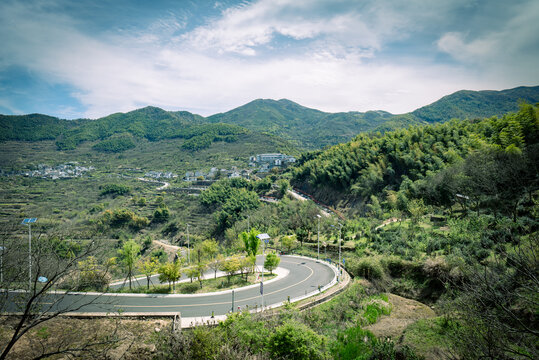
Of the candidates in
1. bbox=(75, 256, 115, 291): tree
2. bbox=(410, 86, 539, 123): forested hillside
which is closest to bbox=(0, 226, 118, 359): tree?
bbox=(75, 256, 115, 291): tree

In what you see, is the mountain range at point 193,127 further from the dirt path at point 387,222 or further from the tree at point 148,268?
the tree at point 148,268

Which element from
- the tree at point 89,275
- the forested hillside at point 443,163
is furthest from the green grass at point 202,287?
the forested hillside at point 443,163

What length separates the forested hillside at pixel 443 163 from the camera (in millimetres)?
24422

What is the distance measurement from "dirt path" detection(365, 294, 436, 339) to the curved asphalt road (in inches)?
212

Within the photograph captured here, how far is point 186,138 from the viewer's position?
6058 inches

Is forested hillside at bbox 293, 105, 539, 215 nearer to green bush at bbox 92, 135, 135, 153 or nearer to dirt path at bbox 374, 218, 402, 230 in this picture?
dirt path at bbox 374, 218, 402, 230

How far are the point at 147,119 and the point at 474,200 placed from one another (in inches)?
8238

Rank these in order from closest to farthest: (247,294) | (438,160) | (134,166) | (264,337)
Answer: (264,337) → (247,294) → (438,160) → (134,166)

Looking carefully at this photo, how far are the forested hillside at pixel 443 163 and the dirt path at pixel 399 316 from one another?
537 inches

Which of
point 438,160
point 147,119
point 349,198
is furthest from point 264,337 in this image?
→ point 147,119

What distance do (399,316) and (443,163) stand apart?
25.3 m

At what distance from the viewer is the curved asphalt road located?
52.1ft

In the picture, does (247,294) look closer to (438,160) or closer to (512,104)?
(438,160)

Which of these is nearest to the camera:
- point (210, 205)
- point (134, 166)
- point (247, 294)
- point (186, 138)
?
point (247, 294)
